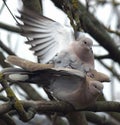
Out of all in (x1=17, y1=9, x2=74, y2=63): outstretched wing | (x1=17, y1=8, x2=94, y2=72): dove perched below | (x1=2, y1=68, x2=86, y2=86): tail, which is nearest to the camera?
(x1=2, y1=68, x2=86, y2=86): tail

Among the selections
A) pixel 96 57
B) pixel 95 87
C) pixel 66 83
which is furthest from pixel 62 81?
pixel 96 57

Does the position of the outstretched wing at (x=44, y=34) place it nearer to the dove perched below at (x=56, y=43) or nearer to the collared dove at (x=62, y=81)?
the dove perched below at (x=56, y=43)

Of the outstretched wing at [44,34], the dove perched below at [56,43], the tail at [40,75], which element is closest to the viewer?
the tail at [40,75]

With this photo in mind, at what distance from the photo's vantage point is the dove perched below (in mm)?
1854

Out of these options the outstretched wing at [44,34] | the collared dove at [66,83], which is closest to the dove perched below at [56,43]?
the outstretched wing at [44,34]

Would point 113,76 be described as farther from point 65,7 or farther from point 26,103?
point 26,103

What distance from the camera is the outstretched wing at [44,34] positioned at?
1.99 meters

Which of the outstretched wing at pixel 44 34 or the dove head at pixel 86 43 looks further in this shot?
the outstretched wing at pixel 44 34

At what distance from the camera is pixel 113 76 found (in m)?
3.22

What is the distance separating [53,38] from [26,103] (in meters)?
0.63

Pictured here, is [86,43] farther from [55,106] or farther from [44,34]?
[55,106]

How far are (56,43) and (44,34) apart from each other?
0.08m

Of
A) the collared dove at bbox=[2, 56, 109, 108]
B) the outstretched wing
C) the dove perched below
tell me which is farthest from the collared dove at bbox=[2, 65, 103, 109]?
the outstretched wing

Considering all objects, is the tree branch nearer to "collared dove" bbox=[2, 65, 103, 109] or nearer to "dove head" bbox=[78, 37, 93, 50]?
"collared dove" bbox=[2, 65, 103, 109]
